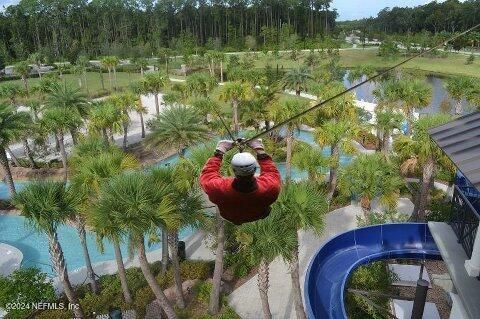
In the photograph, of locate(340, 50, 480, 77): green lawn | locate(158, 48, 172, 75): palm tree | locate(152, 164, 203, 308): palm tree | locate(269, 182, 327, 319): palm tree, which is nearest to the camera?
locate(269, 182, 327, 319): palm tree

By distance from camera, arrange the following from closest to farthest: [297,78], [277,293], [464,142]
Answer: [464,142] → [277,293] → [297,78]

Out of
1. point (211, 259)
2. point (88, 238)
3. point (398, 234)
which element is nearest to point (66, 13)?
point (88, 238)

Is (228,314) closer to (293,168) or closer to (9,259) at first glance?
(9,259)

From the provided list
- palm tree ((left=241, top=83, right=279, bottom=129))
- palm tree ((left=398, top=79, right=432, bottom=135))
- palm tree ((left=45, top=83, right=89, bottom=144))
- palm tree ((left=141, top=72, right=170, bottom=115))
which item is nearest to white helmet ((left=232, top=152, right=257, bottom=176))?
palm tree ((left=45, top=83, right=89, bottom=144))

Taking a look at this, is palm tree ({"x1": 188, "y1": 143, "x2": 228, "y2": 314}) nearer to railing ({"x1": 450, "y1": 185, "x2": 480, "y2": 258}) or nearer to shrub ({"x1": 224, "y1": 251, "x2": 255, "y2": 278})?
shrub ({"x1": 224, "y1": 251, "x2": 255, "y2": 278})

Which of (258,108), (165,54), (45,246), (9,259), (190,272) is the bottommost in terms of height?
(45,246)

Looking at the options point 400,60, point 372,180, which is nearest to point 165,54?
point 400,60
